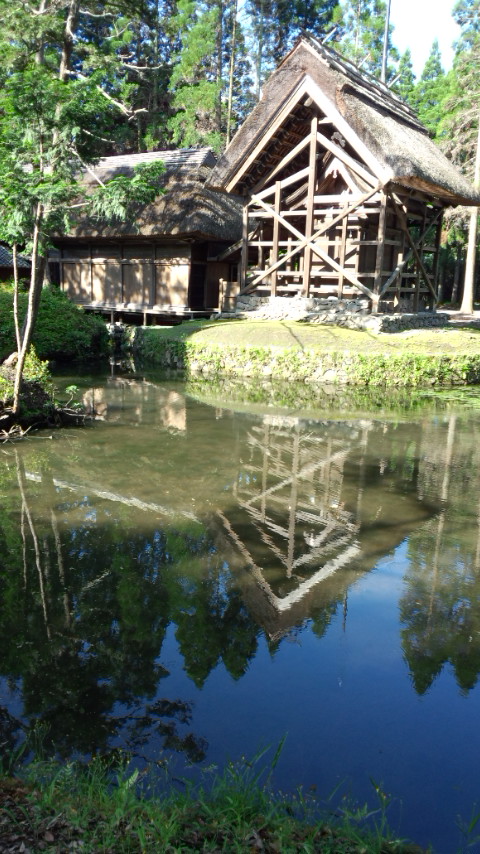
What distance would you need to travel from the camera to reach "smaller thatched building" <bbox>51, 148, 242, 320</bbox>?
22297 mm

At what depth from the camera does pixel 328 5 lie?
122 ft

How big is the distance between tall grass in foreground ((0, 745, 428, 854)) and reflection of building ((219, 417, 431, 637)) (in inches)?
72.1

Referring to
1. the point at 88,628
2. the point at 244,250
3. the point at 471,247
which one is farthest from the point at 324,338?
the point at 471,247

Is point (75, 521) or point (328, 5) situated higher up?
point (328, 5)

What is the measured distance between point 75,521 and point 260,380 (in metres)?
9.81

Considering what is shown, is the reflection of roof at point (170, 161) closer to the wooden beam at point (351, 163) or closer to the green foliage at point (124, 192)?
the wooden beam at point (351, 163)

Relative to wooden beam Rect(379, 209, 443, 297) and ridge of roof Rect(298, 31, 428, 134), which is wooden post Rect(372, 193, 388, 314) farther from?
ridge of roof Rect(298, 31, 428, 134)

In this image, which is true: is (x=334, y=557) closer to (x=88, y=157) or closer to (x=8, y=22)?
(x=88, y=157)

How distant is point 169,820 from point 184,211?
21312mm

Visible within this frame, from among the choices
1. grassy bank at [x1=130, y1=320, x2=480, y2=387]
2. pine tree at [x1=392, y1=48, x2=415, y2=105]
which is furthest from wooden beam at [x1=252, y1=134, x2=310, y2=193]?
pine tree at [x1=392, y1=48, x2=415, y2=105]

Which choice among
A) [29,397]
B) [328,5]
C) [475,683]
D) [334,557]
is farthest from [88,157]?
[328,5]

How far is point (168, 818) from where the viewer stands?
2920 mm

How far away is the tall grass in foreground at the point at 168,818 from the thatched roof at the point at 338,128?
625 inches

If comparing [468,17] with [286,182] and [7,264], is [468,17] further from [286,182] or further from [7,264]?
[7,264]
